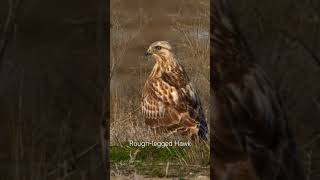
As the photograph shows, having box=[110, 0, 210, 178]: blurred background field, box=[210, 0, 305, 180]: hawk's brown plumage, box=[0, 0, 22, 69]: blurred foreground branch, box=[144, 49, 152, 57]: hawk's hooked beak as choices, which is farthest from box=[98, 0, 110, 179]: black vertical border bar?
box=[210, 0, 305, 180]: hawk's brown plumage

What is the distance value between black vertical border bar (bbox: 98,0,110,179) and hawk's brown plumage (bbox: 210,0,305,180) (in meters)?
0.83

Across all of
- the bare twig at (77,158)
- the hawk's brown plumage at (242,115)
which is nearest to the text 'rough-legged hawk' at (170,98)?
the hawk's brown plumage at (242,115)

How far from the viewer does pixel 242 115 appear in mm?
6992

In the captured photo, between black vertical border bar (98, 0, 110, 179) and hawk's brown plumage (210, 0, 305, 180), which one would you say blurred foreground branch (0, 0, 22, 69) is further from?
hawk's brown plumage (210, 0, 305, 180)

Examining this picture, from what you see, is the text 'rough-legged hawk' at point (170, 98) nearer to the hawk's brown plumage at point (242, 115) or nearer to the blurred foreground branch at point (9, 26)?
the hawk's brown plumage at point (242, 115)

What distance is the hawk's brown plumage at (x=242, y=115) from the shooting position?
697 centimetres

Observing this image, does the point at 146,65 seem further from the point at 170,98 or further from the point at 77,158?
the point at 77,158

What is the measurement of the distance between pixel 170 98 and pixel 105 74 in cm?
56

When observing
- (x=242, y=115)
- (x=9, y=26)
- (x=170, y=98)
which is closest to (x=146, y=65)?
(x=170, y=98)

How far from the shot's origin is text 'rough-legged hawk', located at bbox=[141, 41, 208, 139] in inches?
280

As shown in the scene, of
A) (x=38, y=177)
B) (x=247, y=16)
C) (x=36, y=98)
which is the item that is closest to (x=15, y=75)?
(x=36, y=98)

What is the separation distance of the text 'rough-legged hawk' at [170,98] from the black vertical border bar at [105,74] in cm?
31

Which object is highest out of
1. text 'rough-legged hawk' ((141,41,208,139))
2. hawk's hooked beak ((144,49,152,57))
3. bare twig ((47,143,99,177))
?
hawk's hooked beak ((144,49,152,57))

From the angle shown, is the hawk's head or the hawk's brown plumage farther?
the hawk's head
